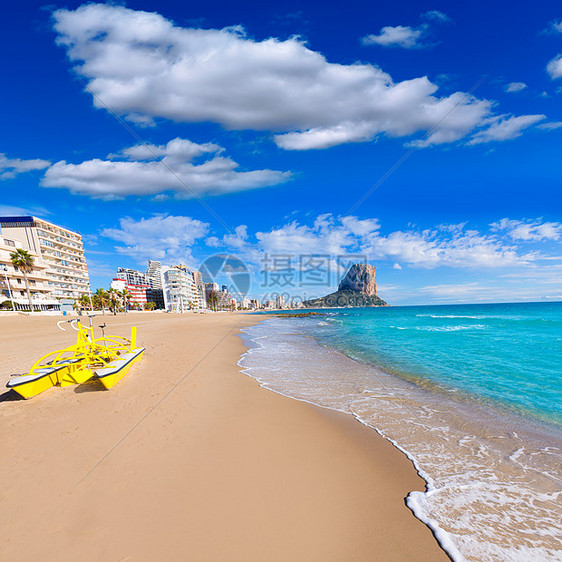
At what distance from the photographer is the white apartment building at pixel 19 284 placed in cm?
5919

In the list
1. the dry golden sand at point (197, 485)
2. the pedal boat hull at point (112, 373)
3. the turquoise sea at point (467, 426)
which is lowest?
the turquoise sea at point (467, 426)

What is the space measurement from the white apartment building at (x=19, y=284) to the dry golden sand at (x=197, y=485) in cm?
7049

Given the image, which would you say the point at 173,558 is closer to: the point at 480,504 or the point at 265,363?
the point at 480,504

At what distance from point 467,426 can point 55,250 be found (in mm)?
103563

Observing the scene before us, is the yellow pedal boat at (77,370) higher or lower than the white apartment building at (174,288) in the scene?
lower

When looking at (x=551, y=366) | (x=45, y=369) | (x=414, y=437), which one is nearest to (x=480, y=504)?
(x=414, y=437)

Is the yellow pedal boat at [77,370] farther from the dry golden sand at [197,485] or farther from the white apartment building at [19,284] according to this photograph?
the white apartment building at [19,284]

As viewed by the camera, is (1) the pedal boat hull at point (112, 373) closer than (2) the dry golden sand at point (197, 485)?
No

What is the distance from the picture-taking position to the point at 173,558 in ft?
10.8

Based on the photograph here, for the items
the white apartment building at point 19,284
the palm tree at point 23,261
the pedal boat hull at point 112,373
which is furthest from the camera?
the white apartment building at point 19,284

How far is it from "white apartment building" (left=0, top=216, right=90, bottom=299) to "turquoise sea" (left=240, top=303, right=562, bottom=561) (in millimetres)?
85007

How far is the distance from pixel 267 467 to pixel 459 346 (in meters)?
22.6

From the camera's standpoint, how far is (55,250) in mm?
82375

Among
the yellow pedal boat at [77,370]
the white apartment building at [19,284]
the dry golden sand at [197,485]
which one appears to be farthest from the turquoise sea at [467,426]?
the white apartment building at [19,284]
